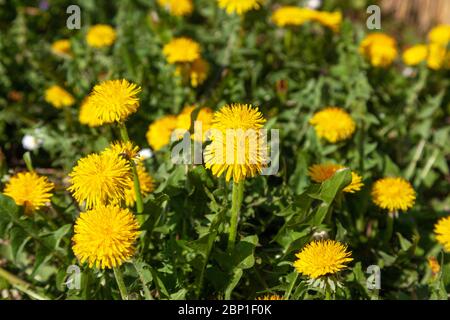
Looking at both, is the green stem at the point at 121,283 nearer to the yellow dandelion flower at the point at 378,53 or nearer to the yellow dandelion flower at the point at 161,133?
the yellow dandelion flower at the point at 161,133

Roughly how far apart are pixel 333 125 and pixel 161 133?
84cm

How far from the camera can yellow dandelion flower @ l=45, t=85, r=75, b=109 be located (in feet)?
10.4

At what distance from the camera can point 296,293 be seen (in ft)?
6.70

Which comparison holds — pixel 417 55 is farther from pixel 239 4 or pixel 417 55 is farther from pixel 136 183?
pixel 136 183

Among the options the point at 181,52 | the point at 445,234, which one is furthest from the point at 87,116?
the point at 445,234

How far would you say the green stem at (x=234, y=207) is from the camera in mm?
1929

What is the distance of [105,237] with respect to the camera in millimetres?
1775

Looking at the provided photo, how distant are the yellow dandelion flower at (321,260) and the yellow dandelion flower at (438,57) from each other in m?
1.96

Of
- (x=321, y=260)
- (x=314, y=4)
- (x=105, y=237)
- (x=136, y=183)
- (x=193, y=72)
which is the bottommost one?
(x=321, y=260)

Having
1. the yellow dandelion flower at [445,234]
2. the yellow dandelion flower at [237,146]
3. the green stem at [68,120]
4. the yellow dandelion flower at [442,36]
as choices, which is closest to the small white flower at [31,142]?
the green stem at [68,120]

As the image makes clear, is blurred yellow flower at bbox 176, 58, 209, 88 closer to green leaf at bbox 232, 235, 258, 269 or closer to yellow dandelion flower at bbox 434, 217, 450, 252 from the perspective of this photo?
green leaf at bbox 232, 235, 258, 269

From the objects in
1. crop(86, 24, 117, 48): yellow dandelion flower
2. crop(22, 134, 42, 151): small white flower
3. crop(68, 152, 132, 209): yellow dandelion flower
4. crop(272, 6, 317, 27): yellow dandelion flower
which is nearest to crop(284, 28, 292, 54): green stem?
crop(272, 6, 317, 27): yellow dandelion flower

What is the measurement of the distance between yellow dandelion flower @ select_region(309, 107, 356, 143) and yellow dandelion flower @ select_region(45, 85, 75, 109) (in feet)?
4.50
